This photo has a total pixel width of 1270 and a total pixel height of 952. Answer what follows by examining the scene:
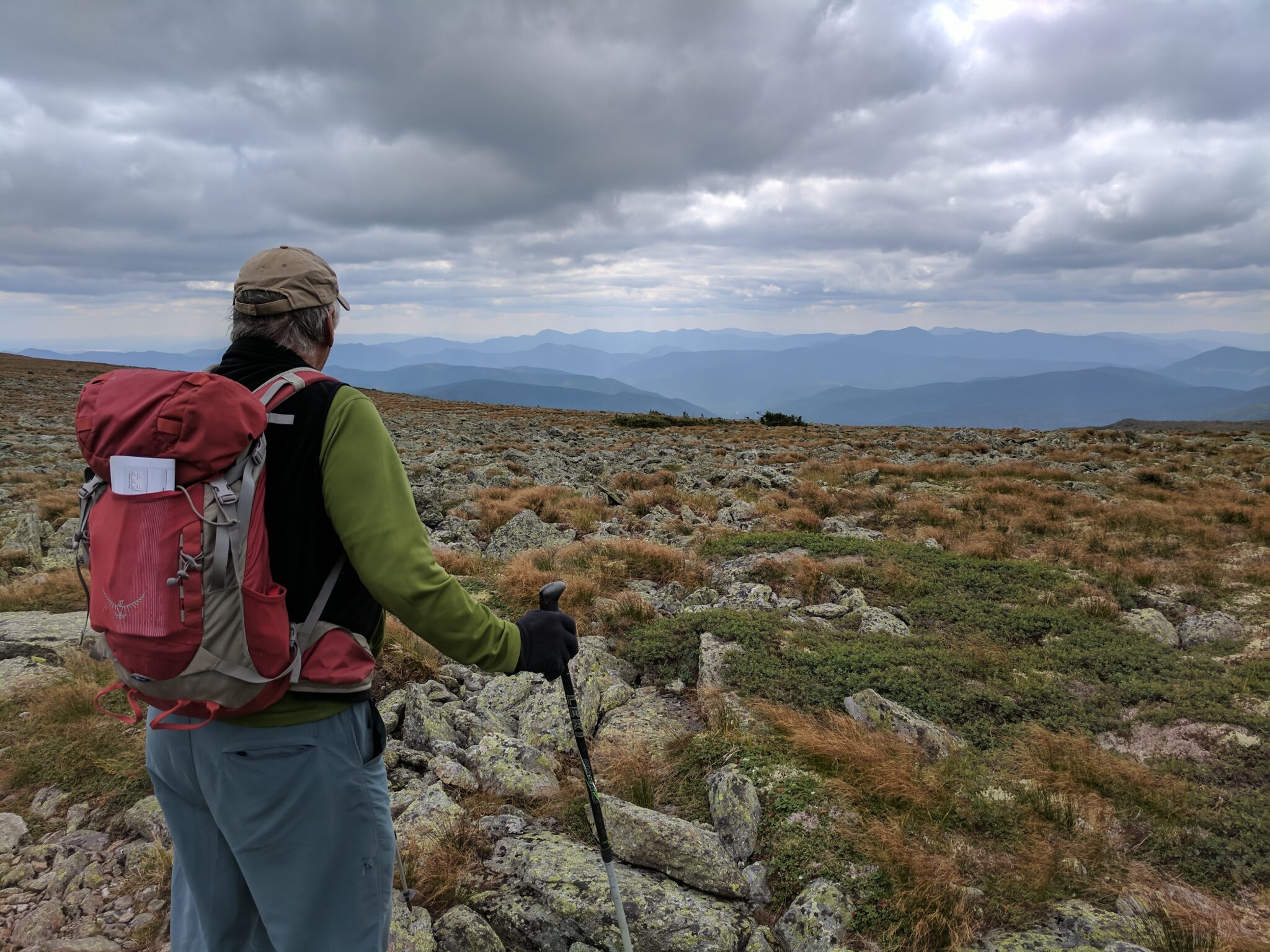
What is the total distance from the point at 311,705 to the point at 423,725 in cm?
381

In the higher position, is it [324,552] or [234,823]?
[324,552]

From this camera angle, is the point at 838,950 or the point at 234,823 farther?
the point at 838,950

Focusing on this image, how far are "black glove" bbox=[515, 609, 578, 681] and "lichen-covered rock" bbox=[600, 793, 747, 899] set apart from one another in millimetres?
1943

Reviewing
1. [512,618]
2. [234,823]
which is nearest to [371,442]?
[234,823]

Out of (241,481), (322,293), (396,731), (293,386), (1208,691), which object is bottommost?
(396,731)

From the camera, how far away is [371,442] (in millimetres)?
2281

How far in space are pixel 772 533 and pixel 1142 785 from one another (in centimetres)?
718

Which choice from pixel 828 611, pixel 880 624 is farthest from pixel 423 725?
pixel 880 624

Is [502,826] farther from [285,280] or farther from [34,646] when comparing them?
[34,646]

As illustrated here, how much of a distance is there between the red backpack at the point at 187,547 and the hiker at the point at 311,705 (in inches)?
5.7

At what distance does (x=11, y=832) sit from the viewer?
459 centimetres

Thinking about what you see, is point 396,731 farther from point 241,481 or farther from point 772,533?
point 772,533

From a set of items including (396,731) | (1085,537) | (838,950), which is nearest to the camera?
(838,950)

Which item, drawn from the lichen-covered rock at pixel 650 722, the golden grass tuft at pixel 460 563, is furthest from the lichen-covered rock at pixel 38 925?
the golden grass tuft at pixel 460 563
